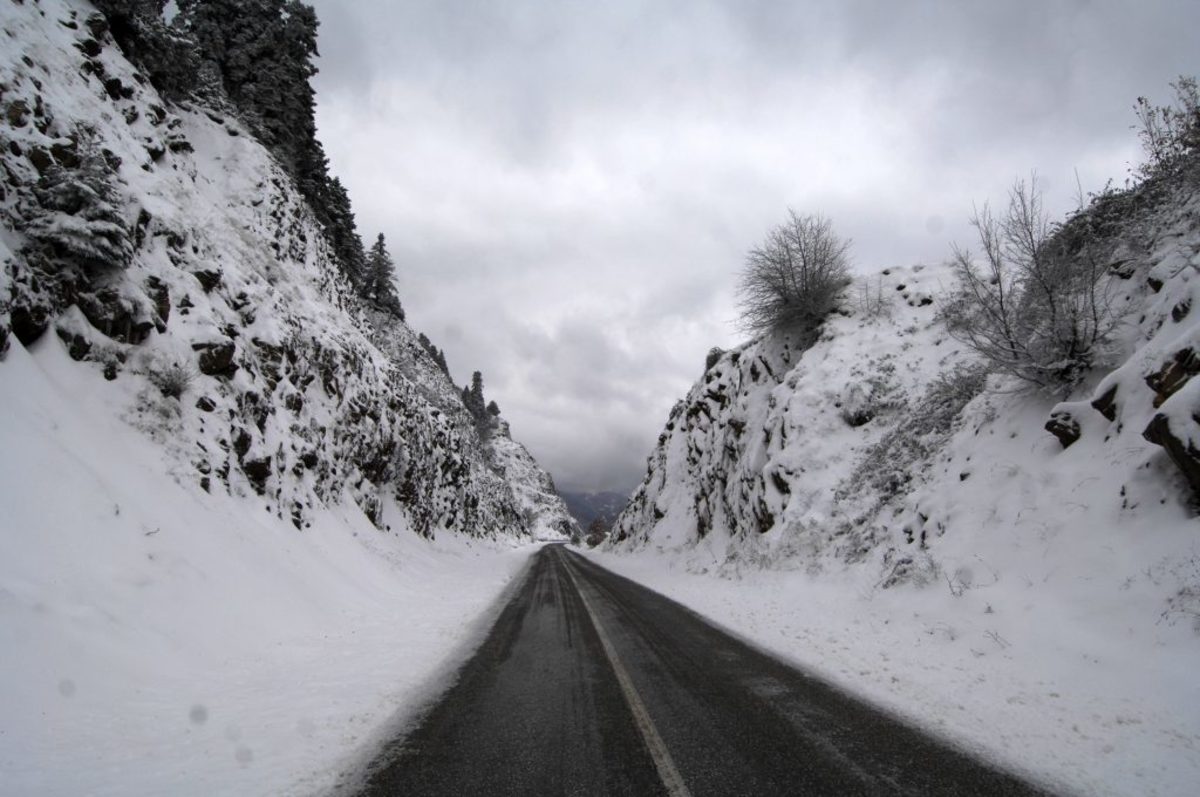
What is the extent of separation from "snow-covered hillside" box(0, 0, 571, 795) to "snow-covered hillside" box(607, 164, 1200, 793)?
6.51 metres

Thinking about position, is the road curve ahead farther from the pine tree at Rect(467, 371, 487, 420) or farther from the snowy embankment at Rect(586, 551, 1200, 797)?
the pine tree at Rect(467, 371, 487, 420)

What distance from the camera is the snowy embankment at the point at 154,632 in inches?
175

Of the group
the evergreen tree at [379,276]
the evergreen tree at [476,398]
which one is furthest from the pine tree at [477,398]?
the evergreen tree at [379,276]

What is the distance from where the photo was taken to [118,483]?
26.7ft

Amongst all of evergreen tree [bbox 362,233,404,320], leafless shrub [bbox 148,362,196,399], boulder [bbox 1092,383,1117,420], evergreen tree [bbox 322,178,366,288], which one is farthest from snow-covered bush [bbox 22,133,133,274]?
evergreen tree [bbox 362,233,404,320]

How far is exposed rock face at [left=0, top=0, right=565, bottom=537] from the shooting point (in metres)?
9.83

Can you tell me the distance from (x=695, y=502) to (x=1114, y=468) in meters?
22.3

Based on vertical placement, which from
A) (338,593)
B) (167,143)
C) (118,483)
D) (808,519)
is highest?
(167,143)

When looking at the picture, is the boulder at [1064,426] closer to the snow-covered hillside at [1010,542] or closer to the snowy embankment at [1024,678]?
the snow-covered hillside at [1010,542]

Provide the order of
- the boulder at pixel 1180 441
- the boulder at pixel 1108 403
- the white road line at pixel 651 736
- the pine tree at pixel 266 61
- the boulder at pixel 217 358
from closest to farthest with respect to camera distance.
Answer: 1. the white road line at pixel 651 736
2. the boulder at pixel 1180 441
3. the boulder at pixel 1108 403
4. the boulder at pixel 217 358
5. the pine tree at pixel 266 61

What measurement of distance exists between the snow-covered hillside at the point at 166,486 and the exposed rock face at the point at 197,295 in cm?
7

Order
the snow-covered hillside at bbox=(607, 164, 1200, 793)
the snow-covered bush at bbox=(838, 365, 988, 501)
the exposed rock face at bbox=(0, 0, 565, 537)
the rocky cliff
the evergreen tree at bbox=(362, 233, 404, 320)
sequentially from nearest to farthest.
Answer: the snow-covered hillside at bbox=(607, 164, 1200, 793)
the rocky cliff
the exposed rock face at bbox=(0, 0, 565, 537)
the snow-covered bush at bbox=(838, 365, 988, 501)
the evergreen tree at bbox=(362, 233, 404, 320)

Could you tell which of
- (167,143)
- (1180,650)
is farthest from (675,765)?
(167,143)

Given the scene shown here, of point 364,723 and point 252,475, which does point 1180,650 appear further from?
point 252,475
